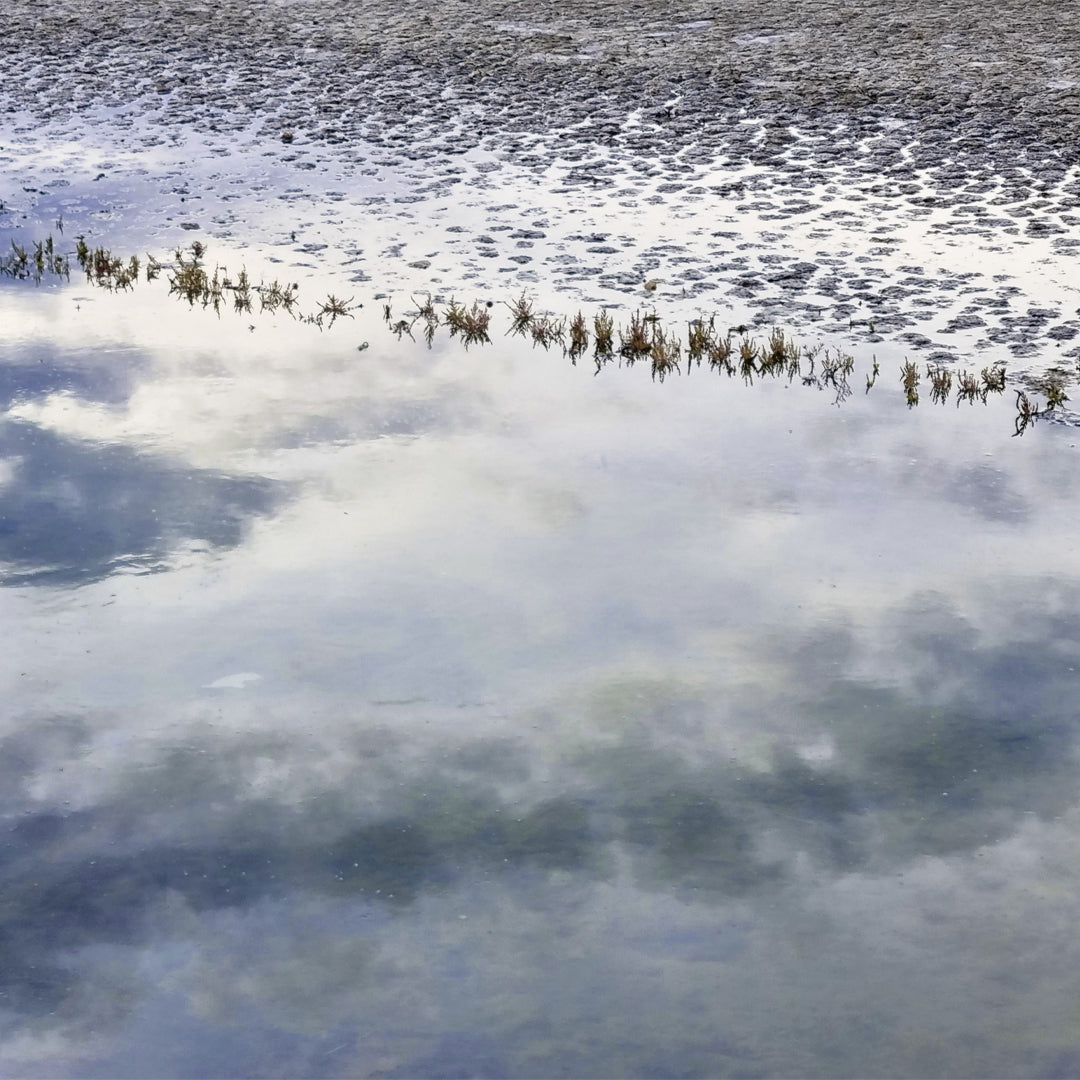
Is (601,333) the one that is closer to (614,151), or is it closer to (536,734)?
(536,734)

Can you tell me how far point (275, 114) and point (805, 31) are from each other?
41.1ft

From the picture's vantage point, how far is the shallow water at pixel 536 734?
267 inches

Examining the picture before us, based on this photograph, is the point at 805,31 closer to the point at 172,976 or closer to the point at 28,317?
the point at 28,317

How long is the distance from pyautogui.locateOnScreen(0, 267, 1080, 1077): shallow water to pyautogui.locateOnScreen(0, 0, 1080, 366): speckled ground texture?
341 cm

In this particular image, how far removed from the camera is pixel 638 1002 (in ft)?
22.4

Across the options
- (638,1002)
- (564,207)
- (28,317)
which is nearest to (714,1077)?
(638,1002)

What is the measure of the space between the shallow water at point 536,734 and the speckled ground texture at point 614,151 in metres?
3.41

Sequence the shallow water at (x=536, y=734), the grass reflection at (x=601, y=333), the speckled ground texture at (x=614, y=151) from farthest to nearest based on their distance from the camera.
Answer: the speckled ground texture at (x=614, y=151)
the grass reflection at (x=601, y=333)
the shallow water at (x=536, y=734)

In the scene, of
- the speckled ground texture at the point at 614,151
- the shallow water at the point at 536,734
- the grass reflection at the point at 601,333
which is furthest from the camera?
the speckled ground texture at the point at 614,151

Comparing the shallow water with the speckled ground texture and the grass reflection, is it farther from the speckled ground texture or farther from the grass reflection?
the speckled ground texture

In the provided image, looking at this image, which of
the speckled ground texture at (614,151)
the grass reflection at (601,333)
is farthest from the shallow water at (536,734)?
the speckled ground texture at (614,151)

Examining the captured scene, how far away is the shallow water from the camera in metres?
6.79

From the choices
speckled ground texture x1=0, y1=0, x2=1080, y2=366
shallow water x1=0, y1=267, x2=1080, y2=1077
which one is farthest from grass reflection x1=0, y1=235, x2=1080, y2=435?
speckled ground texture x1=0, y1=0, x2=1080, y2=366

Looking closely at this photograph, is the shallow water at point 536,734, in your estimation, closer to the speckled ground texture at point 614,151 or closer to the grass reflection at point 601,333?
the grass reflection at point 601,333
